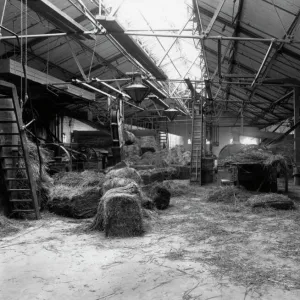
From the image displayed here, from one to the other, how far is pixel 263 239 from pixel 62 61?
1172cm

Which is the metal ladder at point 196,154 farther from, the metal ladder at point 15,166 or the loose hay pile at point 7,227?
the loose hay pile at point 7,227

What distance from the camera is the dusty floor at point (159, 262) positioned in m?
3.50

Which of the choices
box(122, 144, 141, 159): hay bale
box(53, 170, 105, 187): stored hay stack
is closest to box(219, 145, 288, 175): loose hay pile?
box(53, 170, 105, 187): stored hay stack

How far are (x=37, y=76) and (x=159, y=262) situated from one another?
9874 millimetres

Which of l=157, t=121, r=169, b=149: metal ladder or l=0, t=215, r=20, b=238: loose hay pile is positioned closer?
l=0, t=215, r=20, b=238: loose hay pile

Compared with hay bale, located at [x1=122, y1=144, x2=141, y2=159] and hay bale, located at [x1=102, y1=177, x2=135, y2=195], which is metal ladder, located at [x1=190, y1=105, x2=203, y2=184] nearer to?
hay bale, located at [x1=122, y1=144, x2=141, y2=159]

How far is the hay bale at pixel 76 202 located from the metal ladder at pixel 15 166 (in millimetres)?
570

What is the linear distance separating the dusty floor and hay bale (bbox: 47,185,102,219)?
579mm

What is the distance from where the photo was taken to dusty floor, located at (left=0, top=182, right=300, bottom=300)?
3504mm

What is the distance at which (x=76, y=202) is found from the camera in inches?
303

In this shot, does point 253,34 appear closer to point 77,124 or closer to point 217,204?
point 217,204

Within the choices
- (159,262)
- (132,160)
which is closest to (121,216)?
(159,262)

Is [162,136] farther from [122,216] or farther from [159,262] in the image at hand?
[159,262]

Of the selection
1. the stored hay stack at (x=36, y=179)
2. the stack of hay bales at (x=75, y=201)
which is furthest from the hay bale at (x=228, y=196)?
→ the stored hay stack at (x=36, y=179)
